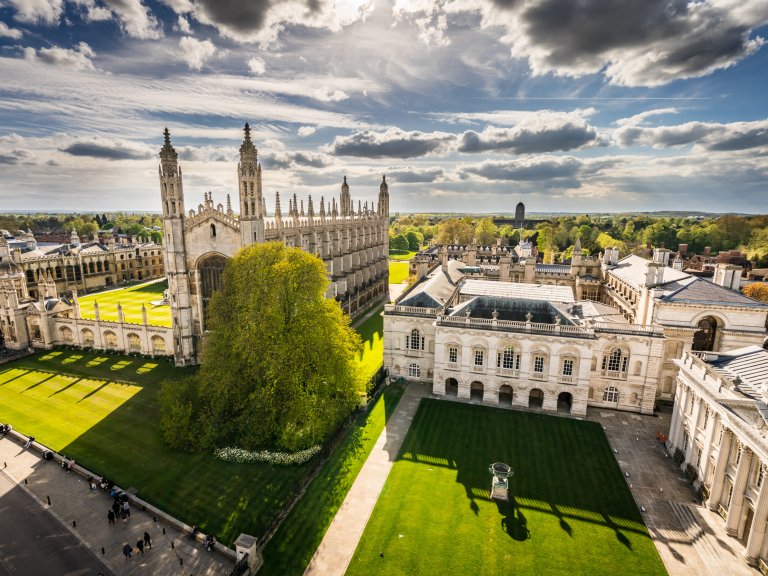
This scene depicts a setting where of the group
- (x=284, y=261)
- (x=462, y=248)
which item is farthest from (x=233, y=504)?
(x=462, y=248)

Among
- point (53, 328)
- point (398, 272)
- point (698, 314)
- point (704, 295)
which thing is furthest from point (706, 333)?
point (398, 272)

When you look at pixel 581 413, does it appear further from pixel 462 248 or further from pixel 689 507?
pixel 462 248

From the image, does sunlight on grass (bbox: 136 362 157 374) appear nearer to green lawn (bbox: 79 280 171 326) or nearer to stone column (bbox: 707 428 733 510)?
green lawn (bbox: 79 280 171 326)

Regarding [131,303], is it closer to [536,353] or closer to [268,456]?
[268,456]

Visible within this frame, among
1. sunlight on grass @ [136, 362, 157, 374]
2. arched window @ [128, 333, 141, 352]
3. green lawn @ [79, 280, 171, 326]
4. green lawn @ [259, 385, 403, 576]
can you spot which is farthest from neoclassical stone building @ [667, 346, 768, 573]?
green lawn @ [79, 280, 171, 326]

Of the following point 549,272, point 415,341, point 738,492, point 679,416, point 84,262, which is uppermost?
point 549,272

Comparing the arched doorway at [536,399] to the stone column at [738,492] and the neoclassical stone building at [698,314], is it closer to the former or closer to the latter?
the neoclassical stone building at [698,314]

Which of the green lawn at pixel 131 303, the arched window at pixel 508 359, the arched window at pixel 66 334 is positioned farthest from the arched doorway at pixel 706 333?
the arched window at pixel 66 334
